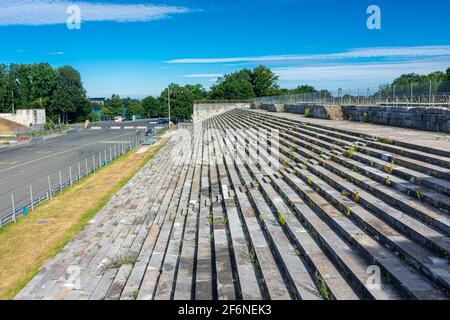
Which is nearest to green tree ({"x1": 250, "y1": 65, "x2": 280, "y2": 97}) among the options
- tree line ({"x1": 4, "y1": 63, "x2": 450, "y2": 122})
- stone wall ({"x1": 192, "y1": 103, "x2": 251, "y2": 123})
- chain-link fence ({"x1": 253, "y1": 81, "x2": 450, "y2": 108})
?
tree line ({"x1": 4, "y1": 63, "x2": 450, "y2": 122})

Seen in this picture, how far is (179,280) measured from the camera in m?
5.54

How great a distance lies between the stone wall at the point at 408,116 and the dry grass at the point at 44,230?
11405 mm

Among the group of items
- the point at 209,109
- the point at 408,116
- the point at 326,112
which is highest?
the point at 209,109

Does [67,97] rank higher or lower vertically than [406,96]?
higher

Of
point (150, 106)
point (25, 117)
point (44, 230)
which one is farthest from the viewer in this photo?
point (150, 106)

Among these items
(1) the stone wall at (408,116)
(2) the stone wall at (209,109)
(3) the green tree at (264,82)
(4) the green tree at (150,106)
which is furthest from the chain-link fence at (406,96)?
(4) the green tree at (150,106)

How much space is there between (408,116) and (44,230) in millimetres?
12963

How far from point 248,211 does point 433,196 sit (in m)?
3.46

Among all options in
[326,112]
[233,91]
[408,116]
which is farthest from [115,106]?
[408,116]

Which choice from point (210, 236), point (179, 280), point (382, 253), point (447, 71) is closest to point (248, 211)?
point (210, 236)

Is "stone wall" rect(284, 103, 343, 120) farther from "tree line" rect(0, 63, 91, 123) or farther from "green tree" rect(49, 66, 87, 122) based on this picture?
"tree line" rect(0, 63, 91, 123)

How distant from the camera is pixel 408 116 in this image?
1306 centimetres

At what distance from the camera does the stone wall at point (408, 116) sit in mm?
11281

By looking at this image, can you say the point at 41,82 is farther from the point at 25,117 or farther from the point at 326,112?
the point at 326,112
